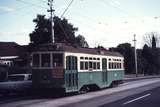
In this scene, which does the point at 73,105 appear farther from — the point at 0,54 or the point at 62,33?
the point at 0,54

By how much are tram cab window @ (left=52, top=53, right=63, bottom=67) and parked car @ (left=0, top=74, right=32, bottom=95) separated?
3.05m

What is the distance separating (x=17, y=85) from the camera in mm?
24219

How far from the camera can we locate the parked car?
24.1m

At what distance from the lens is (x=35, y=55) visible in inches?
925

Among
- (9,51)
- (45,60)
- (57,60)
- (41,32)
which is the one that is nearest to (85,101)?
(57,60)

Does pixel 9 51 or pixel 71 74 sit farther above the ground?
pixel 9 51

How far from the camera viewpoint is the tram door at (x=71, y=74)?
74.3ft

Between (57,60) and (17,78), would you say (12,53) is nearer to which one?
(17,78)

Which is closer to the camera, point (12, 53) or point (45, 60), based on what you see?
point (45, 60)

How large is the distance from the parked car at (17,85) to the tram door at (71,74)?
327cm

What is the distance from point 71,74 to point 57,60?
1.23 m

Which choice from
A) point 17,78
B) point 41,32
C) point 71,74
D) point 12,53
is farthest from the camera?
point 12,53

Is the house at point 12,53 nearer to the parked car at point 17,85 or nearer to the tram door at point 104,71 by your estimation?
the tram door at point 104,71

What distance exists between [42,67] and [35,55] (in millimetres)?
1037
